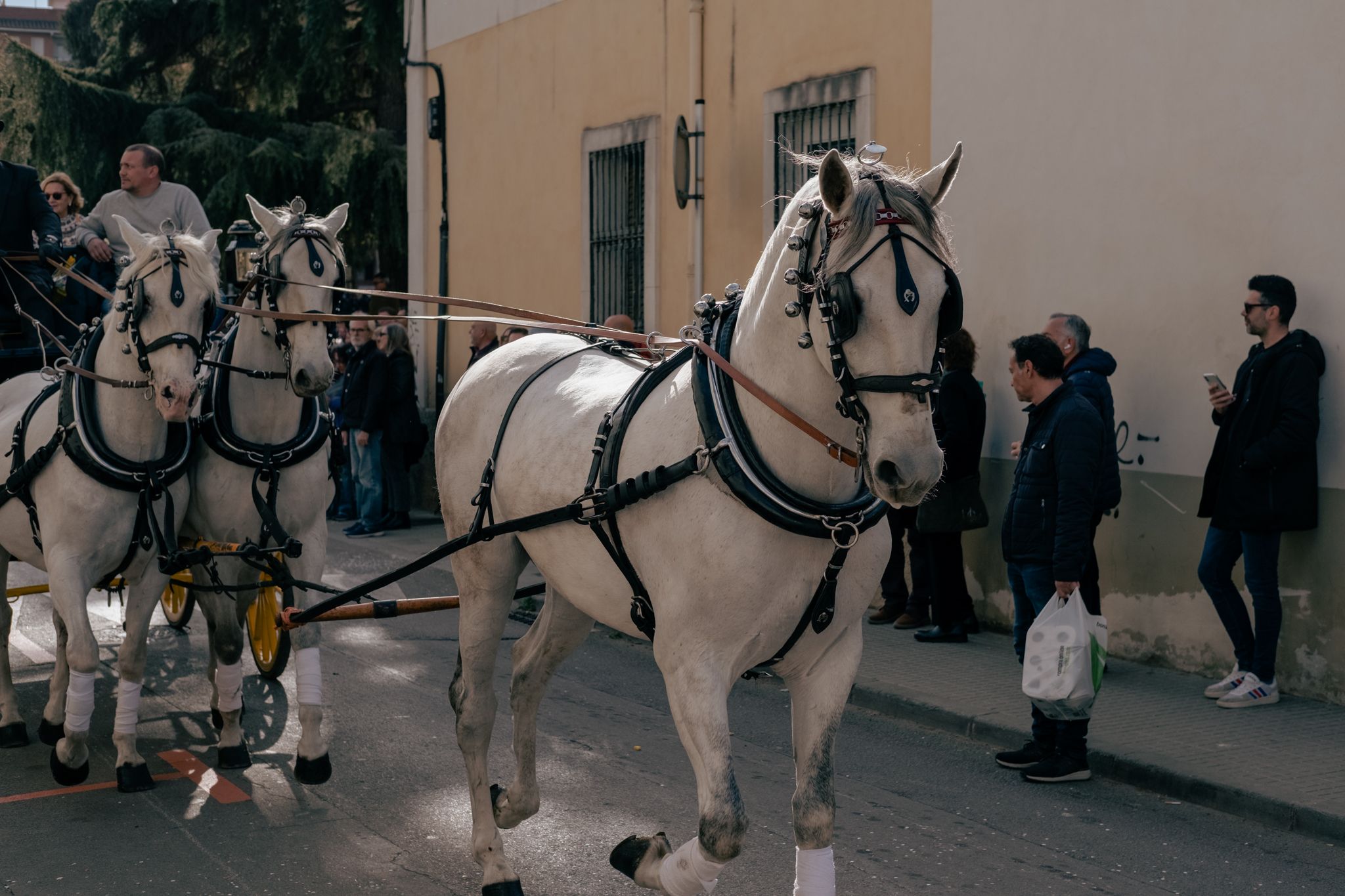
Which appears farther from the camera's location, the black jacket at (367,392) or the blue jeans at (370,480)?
the blue jeans at (370,480)

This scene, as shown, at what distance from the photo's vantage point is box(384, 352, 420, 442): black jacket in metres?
14.5

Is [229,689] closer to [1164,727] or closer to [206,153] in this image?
[1164,727]

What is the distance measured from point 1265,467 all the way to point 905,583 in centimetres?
325

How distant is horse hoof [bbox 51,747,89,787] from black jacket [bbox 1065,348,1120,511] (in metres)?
5.02

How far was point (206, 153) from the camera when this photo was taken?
2094 centimetres

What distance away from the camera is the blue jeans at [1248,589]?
7172mm

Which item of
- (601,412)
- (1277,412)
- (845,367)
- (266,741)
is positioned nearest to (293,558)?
(266,741)

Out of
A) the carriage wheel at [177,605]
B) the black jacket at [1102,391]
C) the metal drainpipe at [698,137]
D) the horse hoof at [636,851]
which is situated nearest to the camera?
the horse hoof at [636,851]

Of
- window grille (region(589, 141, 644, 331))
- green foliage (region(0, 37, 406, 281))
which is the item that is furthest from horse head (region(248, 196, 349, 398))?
green foliage (region(0, 37, 406, 281))

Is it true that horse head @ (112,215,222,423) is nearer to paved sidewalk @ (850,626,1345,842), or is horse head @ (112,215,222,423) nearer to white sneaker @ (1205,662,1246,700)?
paved sidewalk @ (850,626,1345,842)

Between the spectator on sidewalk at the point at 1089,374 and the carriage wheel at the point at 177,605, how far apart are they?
17.2 ft

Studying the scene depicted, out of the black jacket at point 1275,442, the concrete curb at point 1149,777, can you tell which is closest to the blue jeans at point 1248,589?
the black jacket at point 1275,442

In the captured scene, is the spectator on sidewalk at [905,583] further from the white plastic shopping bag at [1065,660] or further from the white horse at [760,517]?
the white horse at [760,517]

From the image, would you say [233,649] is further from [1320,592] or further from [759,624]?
[1320,592]
